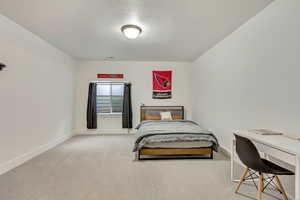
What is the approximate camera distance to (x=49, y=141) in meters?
3.75

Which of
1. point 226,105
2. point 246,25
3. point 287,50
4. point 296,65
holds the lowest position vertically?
point 226,105

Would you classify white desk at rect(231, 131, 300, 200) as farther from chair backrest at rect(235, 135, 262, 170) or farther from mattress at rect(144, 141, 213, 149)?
mattress at rect(144, 141, 213, 149)

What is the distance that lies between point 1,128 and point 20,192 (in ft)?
3.67

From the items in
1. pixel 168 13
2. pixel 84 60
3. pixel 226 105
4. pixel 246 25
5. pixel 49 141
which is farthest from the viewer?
pixel 84 60

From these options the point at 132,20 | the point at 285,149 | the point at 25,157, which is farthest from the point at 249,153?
the point at 25,157

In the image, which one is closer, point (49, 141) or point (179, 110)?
point (49, 141)

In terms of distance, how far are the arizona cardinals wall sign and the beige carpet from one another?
103 inches

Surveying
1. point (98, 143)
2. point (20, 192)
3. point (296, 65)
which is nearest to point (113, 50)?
point (98, 143)

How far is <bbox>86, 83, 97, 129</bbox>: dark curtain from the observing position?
5.14 meters

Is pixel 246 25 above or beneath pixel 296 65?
above

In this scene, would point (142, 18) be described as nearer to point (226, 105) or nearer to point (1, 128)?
point (226, 105)

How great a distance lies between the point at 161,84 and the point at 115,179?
145 inches

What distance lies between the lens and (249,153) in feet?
5.67

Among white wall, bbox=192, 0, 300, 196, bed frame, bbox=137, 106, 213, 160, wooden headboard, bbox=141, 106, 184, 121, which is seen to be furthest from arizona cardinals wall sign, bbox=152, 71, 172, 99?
bed frame, bbox=137, 106, 213, 160
